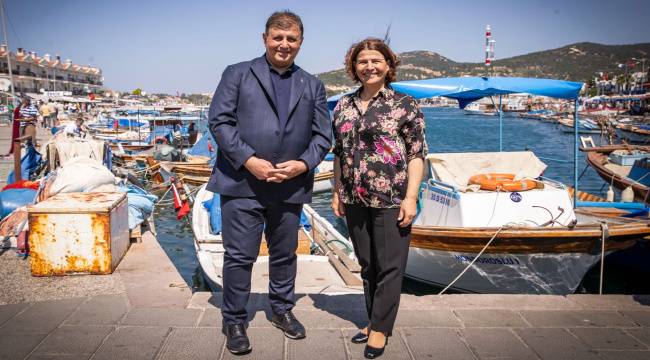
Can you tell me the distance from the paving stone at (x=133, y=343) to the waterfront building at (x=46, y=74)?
91079 mm

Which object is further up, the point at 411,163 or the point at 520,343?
the point at 411,163

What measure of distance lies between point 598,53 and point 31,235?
217297 millimetres

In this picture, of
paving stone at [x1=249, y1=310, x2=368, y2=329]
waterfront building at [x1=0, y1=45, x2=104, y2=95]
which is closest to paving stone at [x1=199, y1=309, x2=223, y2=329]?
paving stone at [x1=249, y1=310, x2=368, y2=329]

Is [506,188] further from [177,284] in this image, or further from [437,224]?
[177,284]

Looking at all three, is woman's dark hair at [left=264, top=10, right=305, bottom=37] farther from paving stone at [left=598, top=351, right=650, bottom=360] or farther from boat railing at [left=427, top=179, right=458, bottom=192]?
boat railing at [left=427, top=179, right=458, bottom=192]

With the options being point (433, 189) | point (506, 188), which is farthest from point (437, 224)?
→ point (506, 188)

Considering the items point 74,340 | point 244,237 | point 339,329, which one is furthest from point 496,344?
point 74,340

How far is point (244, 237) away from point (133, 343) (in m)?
0.91

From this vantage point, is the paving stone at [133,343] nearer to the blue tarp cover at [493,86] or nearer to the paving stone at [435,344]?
the paving stone at [435,344]

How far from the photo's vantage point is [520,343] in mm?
3004

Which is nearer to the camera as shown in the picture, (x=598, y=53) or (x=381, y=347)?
(x=381, y=347)

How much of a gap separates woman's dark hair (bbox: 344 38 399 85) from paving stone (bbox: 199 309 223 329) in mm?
1850

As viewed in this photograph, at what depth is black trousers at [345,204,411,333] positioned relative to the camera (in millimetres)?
2875

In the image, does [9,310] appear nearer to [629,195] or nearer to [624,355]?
[624,355]
